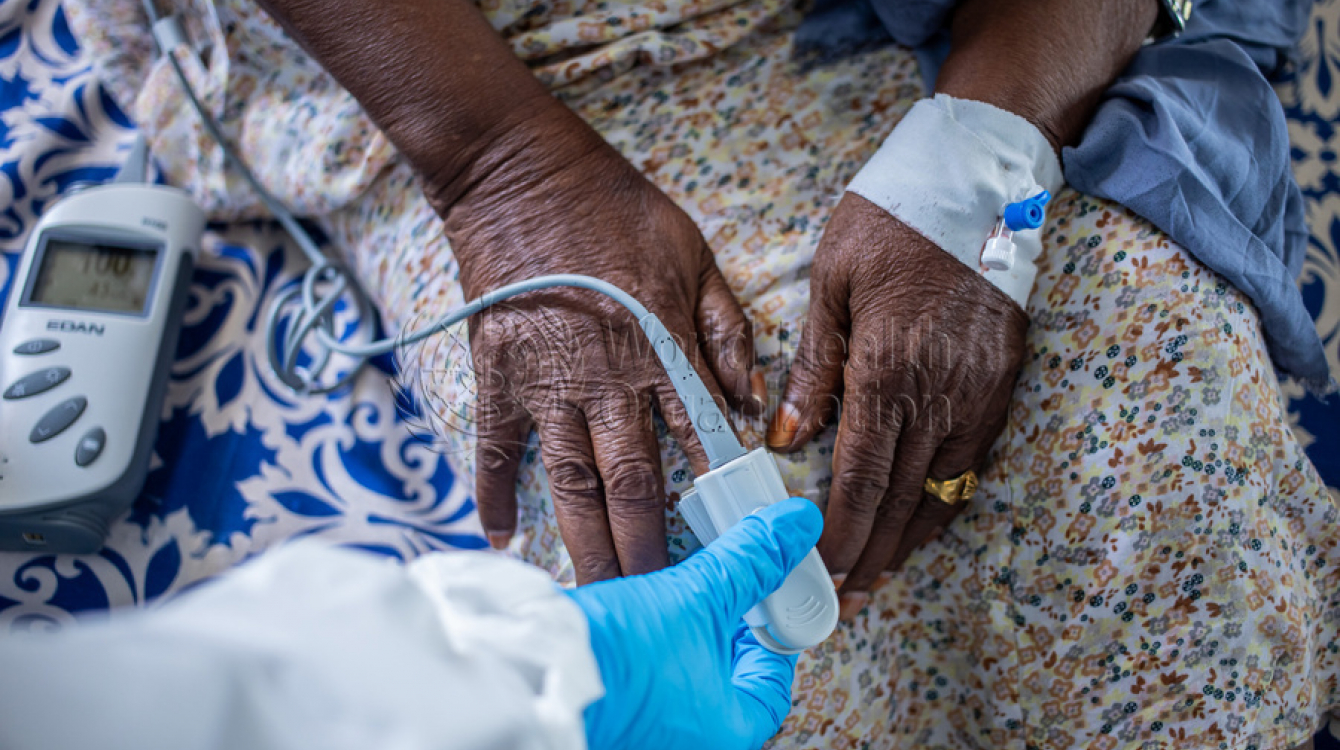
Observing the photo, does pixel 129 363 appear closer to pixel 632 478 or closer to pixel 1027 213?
pixel 632 478

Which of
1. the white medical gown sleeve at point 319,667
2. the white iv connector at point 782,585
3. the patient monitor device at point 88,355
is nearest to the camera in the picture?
the white medical gown sleeve at point 319,667

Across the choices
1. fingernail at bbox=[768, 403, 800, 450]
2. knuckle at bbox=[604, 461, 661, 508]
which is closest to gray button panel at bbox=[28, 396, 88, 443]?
knuckle at bbox=[604, 461, 661, 508]

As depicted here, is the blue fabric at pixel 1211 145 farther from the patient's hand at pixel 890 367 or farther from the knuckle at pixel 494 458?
the knuckle at pixel 494 458

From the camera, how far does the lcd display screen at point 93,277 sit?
0.67 m

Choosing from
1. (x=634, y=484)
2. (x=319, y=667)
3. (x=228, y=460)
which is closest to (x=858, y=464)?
(x=634, y=484)

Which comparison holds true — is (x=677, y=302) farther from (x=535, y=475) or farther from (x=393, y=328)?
(x=393, y=328)

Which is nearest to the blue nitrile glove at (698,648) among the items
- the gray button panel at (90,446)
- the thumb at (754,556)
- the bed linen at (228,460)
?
the thumb at (754,556)

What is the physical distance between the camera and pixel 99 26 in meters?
0.78

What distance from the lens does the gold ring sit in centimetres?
58

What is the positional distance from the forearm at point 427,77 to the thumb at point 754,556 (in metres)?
0.36

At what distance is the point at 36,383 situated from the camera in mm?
623

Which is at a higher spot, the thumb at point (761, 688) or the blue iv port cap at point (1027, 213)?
the blue iv port cap at point (1027, 213)

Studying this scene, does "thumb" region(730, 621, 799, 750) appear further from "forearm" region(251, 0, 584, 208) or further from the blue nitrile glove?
"forearm" region(251, 0, 584, 208)

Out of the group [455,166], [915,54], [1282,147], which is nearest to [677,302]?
[455,166]
